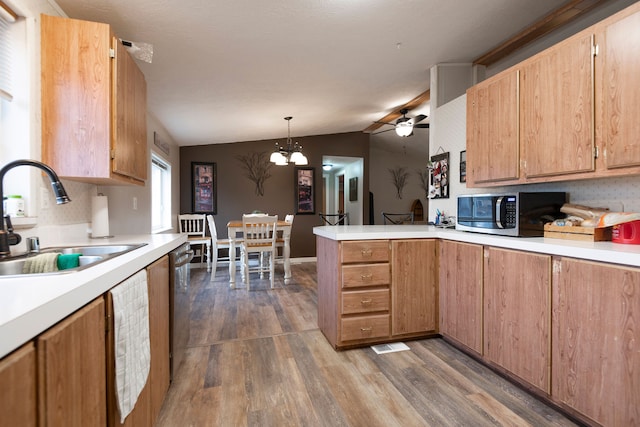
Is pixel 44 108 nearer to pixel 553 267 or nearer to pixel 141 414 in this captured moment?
pixel 141 414

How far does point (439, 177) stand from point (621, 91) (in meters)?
1.77

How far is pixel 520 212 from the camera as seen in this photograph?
1.92 meters

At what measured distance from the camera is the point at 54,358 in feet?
2.17

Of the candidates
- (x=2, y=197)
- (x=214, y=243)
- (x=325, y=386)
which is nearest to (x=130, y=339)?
(x=2, y=197)

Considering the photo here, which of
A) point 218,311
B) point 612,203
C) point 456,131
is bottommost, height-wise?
point 218,311

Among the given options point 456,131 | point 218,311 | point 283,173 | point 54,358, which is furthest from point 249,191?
point 54,358

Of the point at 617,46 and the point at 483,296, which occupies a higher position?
the point at 617,46

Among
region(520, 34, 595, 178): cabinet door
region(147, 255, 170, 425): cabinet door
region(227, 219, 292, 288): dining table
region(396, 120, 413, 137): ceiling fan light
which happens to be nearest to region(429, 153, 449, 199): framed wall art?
region(396, 120, 413, 137): ceiling fan light

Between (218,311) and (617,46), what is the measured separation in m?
3.58

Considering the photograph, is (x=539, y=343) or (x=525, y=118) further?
(x=525, y=118)

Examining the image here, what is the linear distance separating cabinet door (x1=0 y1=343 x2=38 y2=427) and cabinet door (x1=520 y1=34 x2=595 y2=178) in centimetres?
230

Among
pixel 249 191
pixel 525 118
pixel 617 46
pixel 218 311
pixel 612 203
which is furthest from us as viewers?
pixel 249 191

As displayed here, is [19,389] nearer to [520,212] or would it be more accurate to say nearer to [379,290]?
[379,290]

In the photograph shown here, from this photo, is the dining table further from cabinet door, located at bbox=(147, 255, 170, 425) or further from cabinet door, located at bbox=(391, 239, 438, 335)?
cabinet door, located at bbox=(147, 255, 170, 425)
